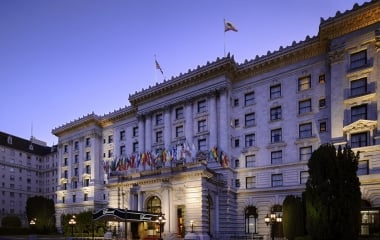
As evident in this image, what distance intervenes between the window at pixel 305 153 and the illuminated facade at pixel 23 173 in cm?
8668

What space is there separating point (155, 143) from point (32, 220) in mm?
36177

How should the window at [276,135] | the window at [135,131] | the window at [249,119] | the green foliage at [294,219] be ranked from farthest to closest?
the window at [135,131] → the window at [249,119] → the window at [276,135] → the green foliage at [294,219]

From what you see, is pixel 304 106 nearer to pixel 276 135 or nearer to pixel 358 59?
pixel 276 135

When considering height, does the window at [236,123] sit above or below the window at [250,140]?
above

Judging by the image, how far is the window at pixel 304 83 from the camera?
159ft

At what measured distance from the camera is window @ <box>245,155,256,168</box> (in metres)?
51.6

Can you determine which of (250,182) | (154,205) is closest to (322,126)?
(250,182)

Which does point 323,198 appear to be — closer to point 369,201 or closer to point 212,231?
point 369,201

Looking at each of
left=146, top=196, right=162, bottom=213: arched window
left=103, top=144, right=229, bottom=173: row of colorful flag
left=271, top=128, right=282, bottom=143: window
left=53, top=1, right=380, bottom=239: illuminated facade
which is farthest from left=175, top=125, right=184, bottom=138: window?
left=271, top=128, right=282, bottom=143: window

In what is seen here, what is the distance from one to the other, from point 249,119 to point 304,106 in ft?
27.0

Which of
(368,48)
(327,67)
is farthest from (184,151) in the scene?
(368,48)

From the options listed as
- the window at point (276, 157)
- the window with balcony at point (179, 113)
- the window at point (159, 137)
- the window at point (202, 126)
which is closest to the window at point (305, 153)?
the window at point (276, 157)

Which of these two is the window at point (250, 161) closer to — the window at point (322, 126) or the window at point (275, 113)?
the window at point (275, 113)

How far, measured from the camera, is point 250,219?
51.0 m
